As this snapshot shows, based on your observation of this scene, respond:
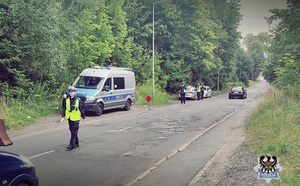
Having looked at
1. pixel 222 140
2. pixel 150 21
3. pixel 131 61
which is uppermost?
pixel 150 21

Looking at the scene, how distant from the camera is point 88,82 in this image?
62.3 ft

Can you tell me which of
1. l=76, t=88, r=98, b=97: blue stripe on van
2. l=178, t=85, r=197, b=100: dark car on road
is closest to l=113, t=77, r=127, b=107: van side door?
l=76, t=88, r=98, b=97: blue stripe on van

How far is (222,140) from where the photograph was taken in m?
11.4

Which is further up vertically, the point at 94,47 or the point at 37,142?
the point at 94,47

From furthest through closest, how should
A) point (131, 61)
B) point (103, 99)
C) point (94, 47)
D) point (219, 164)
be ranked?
point (131, 61) → point (94, 47) → point (103, 99) → point (219, 164)

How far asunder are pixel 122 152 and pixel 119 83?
11.2 meters

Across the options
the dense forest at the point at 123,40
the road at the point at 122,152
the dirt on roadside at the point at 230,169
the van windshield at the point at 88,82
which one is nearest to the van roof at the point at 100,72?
the van windshield at the point at 88,82

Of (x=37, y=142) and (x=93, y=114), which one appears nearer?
(x=37, y=142)

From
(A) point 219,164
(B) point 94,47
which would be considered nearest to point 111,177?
(A) point 219,164

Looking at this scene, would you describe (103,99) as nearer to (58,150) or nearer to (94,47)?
(94,47)

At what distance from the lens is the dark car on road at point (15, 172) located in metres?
4.21

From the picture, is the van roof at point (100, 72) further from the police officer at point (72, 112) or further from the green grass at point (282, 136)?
the police officer at point (72, 112)

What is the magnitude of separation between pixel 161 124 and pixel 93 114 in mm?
5166

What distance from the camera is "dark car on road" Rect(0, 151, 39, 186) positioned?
4.21 m
